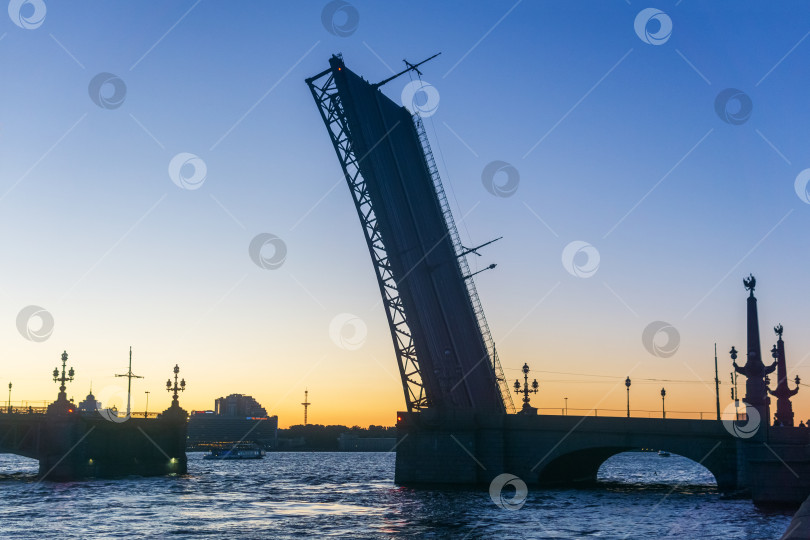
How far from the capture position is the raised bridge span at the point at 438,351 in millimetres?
39594

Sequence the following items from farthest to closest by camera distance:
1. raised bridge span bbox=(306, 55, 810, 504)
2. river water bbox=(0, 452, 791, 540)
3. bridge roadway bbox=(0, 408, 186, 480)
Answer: bridge roadway bbox=(0, 408, 186, 480), raised bridge span bbox=(306, 55, 810, 504), river water bbox=(0, 452, 791, 540)

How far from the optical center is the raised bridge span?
130ft

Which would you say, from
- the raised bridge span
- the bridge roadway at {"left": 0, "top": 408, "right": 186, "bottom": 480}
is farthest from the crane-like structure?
the bridge roadway at {"left": 0, "top": 408, "right": 186, "bottom": 480}

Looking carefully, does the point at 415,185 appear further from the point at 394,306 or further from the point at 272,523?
the point at 272,523

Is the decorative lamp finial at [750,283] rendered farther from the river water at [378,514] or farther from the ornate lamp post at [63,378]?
the ornate lamp post at [63,378]

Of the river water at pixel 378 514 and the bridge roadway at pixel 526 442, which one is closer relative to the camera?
the river water at pixel 378 514

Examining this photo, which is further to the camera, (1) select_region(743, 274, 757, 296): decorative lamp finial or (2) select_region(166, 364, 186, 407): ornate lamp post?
(2) select_region(166, 364, 186, 407): ornate lamp post

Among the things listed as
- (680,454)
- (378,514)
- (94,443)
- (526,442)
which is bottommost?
(378,514)

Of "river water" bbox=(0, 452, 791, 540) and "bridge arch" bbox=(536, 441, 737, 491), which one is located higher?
"bridge arch" bbox=(536, 441, 737, 491)

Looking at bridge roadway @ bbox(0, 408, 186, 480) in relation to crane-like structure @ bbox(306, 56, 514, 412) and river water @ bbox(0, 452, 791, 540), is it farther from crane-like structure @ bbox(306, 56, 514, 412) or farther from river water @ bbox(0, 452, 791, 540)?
crane-like structure @ bbox(306, 56, 514, 412)

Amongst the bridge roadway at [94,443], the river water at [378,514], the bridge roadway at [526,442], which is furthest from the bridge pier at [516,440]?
the bridge roadway at [94,443]

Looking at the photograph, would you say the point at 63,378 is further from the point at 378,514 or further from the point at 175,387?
the point at 378,514

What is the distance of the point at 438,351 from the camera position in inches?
1646

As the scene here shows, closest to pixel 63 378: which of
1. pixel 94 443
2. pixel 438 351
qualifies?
pixel 94 443
